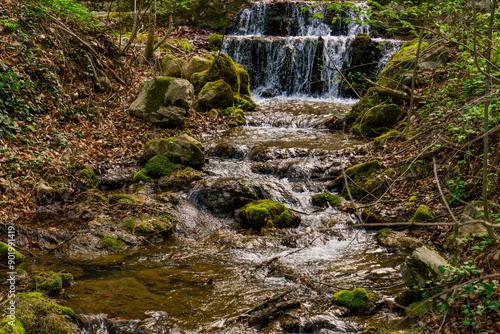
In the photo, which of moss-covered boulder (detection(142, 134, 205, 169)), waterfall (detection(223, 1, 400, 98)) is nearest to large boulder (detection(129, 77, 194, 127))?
moss-covered boulder (detection(142, 134, 205, 169))

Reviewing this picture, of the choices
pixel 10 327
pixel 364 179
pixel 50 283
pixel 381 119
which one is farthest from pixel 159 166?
pixel 381 119

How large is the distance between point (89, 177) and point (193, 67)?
7.03 metres

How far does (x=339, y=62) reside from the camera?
14.8m

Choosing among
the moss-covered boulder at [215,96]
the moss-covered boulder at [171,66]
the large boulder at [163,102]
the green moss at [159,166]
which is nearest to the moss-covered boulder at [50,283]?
the green moss at [159,166]

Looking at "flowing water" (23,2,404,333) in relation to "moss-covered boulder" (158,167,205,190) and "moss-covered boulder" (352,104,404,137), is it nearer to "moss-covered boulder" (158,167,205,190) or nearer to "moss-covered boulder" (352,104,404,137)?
"moss-covered boulder" (158,167,205,190)

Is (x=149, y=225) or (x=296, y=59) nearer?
(x=149, y=225)

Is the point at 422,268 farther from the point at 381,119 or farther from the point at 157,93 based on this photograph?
Result: the point at 157,93

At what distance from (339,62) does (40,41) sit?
10545mm

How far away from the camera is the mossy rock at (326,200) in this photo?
6.71 metres

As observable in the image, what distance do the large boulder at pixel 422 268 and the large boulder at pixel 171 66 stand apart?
1093 centimetres

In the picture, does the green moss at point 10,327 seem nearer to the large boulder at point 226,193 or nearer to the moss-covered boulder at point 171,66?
the large boulder at point 226,193

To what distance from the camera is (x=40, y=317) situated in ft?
10.7

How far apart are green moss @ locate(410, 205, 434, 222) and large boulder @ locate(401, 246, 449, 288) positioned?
6.07ft

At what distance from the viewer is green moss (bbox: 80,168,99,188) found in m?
6.99
